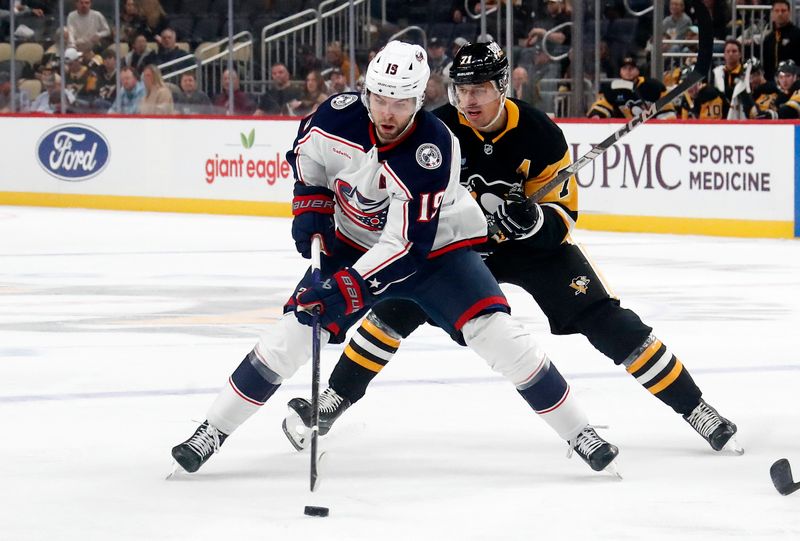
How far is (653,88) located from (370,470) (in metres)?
7.26

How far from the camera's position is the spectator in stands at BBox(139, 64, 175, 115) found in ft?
43.1

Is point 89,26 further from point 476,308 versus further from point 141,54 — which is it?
point 476,308

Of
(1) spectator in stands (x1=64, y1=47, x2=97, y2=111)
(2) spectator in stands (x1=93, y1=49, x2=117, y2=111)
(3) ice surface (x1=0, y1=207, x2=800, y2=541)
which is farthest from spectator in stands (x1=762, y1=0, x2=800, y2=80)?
(1) spectator in stands (x1=64, y1=47, x2=97, y2=111)

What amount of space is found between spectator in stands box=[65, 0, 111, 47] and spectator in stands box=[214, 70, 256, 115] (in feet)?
4.01

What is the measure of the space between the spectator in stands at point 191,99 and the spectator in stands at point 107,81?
2.11ft

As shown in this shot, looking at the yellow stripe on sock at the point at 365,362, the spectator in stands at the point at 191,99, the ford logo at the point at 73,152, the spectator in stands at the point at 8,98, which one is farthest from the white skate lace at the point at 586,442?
the spectator in stands at the point at 8,98

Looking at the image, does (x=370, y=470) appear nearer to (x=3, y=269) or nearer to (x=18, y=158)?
(x=3, y=269)

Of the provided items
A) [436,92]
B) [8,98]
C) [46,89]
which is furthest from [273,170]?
[8,98]

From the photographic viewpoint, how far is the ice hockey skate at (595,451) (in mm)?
3451

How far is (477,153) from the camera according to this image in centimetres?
395

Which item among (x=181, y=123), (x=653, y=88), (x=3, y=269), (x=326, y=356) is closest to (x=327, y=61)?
(x=181, y=123)

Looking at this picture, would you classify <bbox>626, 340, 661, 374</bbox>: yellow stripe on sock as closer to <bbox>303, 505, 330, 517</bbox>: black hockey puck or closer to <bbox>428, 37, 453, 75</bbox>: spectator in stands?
<bbox>303, 505, 330, 517</bbox>: black hockey puck

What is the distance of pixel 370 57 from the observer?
39.2 feet

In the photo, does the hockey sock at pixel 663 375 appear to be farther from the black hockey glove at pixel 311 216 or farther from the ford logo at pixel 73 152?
the ford logo at pixel 73 152
